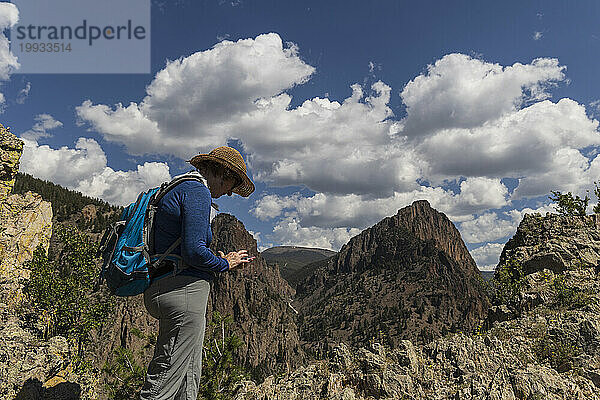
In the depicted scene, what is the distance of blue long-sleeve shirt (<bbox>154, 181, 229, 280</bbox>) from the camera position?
3.22 meters

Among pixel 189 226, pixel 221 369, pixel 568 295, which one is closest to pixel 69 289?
pixel 221 369

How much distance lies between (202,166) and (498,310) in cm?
1067

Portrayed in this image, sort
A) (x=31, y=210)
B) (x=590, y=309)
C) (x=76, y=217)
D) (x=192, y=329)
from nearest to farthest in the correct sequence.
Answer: (x=192, y=329) → (x=590, y=309) → (x=31, y=210) → (x=76, y=217)

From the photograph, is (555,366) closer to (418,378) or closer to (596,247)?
(418,378)

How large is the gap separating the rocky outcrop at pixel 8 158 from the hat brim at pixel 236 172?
800cm

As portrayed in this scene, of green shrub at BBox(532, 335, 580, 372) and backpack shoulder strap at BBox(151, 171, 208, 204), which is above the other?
backpack shoulder strap at BBox(151, 171, 208, 204)

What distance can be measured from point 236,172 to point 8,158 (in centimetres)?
851

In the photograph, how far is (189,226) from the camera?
323 centimetres

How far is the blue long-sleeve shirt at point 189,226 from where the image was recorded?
322cm

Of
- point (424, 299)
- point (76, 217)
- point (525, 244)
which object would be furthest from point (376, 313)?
point (525, 244)

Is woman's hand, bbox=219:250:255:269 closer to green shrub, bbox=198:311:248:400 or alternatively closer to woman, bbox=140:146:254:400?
woman, bbox=140:146:254:400

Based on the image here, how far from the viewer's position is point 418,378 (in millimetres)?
6355

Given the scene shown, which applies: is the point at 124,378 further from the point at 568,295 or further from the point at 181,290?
the point at 568,295

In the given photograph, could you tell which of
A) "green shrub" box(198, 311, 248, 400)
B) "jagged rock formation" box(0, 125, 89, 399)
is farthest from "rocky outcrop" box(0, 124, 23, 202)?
"green shrub" box(198, 311, 248, 400)
